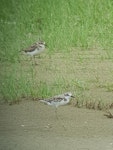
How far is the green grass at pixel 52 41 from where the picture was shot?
7.35 metres

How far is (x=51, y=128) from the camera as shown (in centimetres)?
598

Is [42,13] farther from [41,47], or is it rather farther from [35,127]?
[35,127]

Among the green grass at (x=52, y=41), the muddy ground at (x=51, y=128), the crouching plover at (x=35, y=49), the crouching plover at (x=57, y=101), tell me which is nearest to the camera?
the muddy ground at (x=51, y=128)

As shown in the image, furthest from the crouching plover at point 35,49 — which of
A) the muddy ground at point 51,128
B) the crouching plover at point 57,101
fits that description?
the crouching plover at point 57,101

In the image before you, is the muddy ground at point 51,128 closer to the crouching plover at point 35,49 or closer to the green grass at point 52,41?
the green grass at point 52,41

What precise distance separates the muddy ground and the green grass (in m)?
0.34

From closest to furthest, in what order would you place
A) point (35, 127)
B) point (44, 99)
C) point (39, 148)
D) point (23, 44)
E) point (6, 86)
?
point (39, 148), point (35, 127), point (44, 99), point (6, 86), point (23, 44)

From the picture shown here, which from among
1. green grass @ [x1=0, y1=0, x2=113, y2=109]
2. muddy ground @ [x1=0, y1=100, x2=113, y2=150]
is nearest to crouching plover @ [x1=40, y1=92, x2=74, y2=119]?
muddy ground @ [x1=0, y1=100, x2=113, y2=150]

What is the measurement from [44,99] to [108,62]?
6.52 ft

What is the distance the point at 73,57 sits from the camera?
8398mm

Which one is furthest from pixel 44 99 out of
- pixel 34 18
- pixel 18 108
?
pixel 34 18

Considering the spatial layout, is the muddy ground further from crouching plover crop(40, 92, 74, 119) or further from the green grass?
the green grass

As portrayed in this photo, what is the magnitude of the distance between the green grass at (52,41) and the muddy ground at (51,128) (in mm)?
341

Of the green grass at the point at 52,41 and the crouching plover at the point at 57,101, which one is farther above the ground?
the green grass at the point at 52,41
